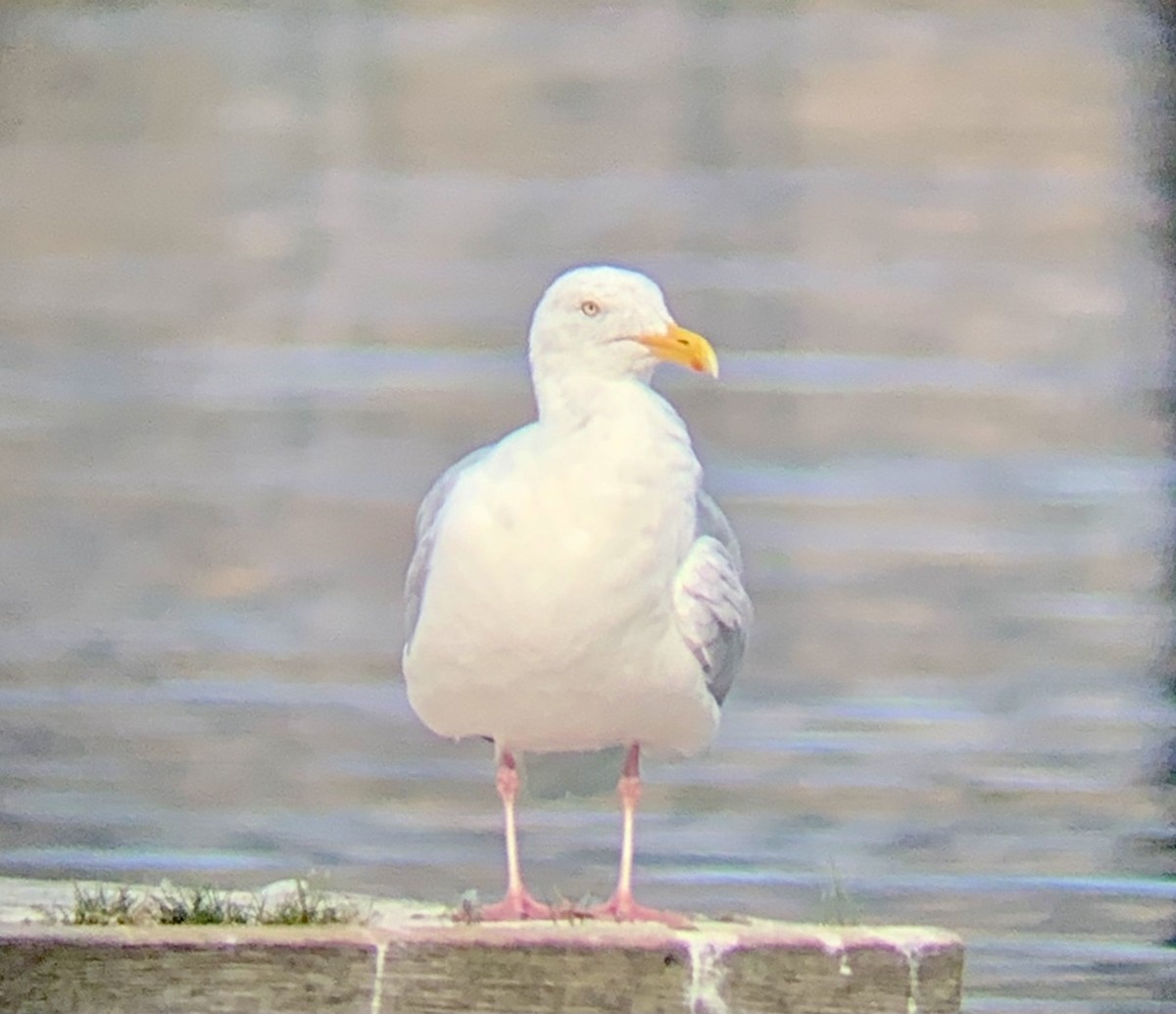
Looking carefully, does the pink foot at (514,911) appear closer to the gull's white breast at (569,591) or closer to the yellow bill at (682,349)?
the gull's white breast at (569,591)

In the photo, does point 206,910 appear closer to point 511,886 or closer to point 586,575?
point 511,886

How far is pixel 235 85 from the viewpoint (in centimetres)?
183

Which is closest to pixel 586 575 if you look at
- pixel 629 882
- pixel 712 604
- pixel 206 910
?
pixel 712 604

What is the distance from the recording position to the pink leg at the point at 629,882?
1369mm

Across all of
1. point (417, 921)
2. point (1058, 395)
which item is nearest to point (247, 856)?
point (417, 921)

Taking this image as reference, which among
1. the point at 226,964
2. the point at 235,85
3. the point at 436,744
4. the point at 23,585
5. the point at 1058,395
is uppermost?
the point at 235,85

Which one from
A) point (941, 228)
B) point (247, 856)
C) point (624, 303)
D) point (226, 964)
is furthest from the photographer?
point (941, 228)

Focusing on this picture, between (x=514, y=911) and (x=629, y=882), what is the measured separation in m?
0.10

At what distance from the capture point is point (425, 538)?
4.72 ft

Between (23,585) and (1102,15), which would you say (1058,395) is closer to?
(1102,15)

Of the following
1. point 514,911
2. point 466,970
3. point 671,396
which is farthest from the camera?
point 671,396

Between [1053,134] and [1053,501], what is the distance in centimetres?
40

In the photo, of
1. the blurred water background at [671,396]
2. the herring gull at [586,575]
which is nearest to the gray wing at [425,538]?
the herring gull at [586,575]

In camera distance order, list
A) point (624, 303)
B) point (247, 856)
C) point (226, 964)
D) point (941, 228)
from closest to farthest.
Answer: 1. point (226, 964)
2. point (624, 303)
3. point (247, 856)
4. point (941, 228)
